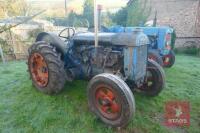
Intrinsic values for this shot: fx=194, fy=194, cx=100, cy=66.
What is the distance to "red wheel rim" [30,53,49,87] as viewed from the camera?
356 cm

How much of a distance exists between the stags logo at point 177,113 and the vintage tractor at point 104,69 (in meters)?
0.37

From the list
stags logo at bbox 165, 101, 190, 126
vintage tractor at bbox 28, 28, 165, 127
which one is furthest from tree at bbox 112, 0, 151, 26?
stags logo at bbox 165, 101, 190, 126

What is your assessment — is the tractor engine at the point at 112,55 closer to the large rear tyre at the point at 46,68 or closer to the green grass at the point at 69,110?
the large rear tyre at the point at 46,68

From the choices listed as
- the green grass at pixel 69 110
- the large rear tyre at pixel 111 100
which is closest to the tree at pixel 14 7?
the green grass at pixel 69 110

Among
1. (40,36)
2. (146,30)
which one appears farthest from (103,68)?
(146,30)

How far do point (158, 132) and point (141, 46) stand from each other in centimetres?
130

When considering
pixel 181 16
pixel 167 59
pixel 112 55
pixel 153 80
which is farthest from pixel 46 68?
pixel 181 16

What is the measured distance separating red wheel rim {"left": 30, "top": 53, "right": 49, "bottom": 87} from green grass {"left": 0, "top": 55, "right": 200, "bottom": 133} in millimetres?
255

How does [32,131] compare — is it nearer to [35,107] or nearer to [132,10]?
[35,107]

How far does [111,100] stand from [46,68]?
4.63 ft

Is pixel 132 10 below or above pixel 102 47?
above

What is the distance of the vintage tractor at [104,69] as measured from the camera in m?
2.65

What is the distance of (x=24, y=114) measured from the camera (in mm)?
3145

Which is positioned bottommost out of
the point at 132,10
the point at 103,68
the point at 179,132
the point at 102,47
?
the point at 179,132
